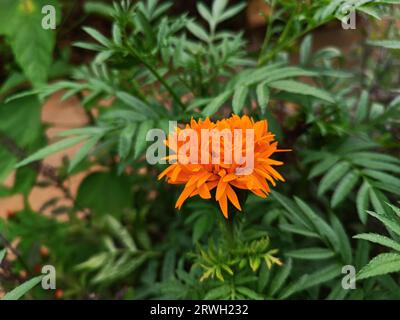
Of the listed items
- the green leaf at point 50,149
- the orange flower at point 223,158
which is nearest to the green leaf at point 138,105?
the green leaf at point 50,149

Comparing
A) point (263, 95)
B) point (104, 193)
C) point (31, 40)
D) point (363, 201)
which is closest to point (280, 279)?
point (363, 201)

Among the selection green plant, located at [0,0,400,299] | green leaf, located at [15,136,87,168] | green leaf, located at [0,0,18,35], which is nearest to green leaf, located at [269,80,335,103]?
green plant, located at [0,0,400,299]

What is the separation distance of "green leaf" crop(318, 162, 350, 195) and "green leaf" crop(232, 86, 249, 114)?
0.19 metres

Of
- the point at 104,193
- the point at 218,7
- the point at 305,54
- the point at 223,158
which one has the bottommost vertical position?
the point at 104,193

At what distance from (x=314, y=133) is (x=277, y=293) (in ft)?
1.05

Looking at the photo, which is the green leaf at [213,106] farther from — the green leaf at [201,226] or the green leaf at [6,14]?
the green leaf at [6,14]

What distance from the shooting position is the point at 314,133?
3.35 feet

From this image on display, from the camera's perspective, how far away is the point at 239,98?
835 mm

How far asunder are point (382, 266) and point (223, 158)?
0.21 metres

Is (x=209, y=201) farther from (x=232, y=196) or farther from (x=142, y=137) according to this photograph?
(x=232, y=196)

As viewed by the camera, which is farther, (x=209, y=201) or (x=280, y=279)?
(x=209, y=201)
